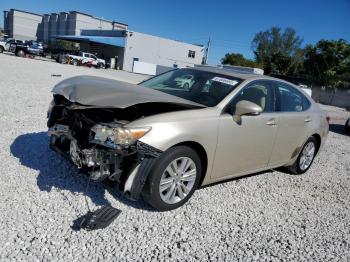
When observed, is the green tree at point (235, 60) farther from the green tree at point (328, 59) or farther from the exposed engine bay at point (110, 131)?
the exposed engine bay at point (110, 131)

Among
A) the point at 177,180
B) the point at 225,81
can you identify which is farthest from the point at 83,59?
the point at 177,180

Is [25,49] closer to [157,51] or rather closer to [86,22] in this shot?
[157,51]

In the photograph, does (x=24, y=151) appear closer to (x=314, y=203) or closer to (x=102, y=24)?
(x=314, y=203)

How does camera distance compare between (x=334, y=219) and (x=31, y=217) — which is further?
(x=334, y=219)

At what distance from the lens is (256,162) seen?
4797 mm

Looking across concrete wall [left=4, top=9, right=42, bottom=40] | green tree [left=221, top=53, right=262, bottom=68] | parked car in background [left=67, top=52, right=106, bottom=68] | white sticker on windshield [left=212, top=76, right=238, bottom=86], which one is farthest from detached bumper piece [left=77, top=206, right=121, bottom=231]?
concrete wall [left=4, top=9, right=42, bottom=40]

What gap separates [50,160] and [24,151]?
536 mm

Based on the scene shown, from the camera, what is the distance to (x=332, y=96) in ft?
117

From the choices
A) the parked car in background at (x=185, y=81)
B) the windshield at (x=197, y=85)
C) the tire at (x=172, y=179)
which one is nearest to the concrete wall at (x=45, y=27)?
the windshield at (x=197, y=85)

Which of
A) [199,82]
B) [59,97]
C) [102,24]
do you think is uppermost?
[102,24]

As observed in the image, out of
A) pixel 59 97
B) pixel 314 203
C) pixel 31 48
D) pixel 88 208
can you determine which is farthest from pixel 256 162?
pixel 31 48

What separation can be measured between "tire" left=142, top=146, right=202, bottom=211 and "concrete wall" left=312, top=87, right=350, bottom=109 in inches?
1319

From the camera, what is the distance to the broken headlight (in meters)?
3.35

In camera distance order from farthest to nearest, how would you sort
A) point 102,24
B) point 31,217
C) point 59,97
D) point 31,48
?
point 102,24 < point 31,48 < point 59,97 < point 31,217
